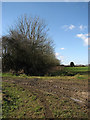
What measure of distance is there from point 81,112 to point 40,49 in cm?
912

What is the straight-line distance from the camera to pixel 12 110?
255 centimetres

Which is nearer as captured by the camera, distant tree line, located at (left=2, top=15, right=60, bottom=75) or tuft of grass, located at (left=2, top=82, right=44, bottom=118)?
tuft of grass, located at (left=2, top=82, right=44, bottom=118)

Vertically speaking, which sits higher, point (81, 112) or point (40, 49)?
point (40, 49)

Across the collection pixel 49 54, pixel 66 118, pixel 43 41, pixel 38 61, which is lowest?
pixel 66 118

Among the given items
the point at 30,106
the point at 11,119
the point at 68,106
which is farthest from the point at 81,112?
the point at 11,119

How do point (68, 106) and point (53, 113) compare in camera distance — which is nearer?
point (53, 113)

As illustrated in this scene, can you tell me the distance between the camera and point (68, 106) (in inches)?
111

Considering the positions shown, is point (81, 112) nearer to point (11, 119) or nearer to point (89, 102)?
point (89, 102)

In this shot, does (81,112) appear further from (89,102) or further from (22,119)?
(22,119)

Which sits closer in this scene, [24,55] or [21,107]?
[21,107]

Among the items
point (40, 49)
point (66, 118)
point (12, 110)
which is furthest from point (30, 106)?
point (40, 49)

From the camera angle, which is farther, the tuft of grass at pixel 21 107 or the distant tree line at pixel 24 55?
the distant tree line at pixel 24 55

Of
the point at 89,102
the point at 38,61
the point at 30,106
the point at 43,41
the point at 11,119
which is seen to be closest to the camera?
the point at 11,119

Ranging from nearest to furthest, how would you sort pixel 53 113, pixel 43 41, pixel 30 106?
1. pixel 53 113
2. pixel 30 106
3. pixel 43 41
